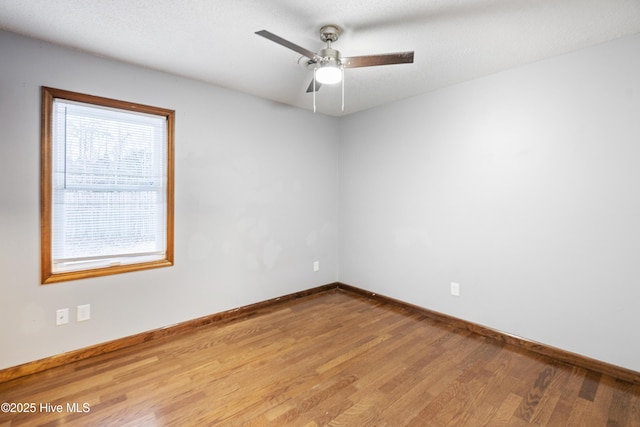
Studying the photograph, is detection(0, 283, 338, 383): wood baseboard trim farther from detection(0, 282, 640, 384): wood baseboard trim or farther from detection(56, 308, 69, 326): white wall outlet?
detection(56, 308, 69, 326): white wall outlet

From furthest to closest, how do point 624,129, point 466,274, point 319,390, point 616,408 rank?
point 466,274
point 624,129
point 319,390
point 616,408

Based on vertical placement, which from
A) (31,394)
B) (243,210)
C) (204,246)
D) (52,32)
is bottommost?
(31,394)

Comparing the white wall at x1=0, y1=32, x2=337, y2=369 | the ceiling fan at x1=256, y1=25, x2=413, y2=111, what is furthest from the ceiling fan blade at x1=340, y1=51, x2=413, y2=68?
the white wall at x1=0, y1=32, x2=337, y2=369

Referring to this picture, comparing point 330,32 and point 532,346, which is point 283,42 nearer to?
point 330,32

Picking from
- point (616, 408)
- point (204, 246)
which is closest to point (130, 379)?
point (204, 246)

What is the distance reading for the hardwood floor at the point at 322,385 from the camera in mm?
1791

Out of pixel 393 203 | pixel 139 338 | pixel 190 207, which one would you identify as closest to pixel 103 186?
pixel 190 207

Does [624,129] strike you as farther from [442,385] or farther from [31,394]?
[31,394]

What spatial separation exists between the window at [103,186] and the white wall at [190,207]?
0.08 metres

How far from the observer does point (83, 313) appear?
7.95 feet

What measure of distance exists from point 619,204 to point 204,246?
137 inches

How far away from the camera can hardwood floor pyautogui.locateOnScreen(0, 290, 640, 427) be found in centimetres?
179

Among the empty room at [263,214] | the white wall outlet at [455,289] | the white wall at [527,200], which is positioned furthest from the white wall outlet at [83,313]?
the white wall outlet at [455,289]

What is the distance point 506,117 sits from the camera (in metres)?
2.73
